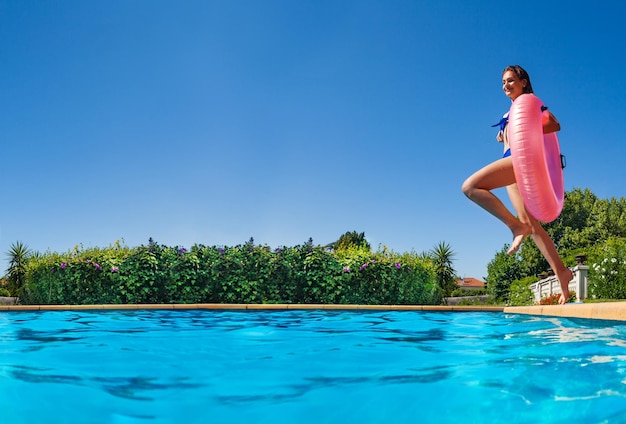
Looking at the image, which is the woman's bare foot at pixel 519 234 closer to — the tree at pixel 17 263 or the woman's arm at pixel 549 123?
the woman's arm at pixel 549 123

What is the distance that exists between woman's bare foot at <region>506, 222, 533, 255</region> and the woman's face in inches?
55.0

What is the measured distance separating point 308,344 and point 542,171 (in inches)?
109

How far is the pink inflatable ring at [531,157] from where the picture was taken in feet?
16.9

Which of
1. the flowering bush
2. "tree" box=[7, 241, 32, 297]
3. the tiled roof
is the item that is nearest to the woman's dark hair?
the flowering bush

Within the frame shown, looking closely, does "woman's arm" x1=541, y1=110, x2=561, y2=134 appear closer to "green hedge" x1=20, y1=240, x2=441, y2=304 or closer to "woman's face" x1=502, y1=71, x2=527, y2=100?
"woman's face" x1=502, y1=71, x2=527, y2=100

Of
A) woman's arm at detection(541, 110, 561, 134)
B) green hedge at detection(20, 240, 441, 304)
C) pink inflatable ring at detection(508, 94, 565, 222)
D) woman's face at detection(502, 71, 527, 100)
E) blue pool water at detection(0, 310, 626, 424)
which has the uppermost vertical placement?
woman's face at detection(502, 71, 527, 100)

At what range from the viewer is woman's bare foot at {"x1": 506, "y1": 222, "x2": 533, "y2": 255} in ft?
17.3

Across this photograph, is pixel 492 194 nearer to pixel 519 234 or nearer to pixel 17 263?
pixel 519 234

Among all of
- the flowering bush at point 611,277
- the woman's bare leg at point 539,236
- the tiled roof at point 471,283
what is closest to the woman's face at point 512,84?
the woman's bare leg at point 539,236

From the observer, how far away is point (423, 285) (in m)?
14.6

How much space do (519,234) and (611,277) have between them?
12.5 meters

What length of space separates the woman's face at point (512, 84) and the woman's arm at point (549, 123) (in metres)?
0.54

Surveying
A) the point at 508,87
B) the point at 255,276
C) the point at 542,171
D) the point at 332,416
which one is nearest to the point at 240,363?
the point at 332,416

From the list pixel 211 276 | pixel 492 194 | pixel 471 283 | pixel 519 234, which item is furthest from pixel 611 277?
pixel 471 283
